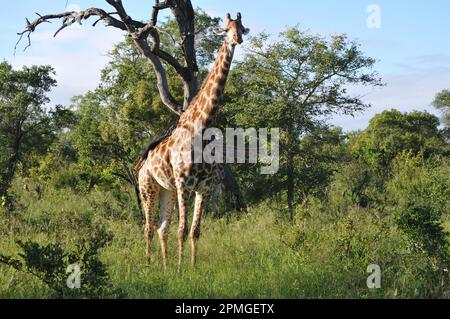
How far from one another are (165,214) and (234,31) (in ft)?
10.5

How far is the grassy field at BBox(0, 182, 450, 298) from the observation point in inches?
273

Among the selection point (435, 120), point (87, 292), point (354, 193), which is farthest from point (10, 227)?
point (435, 120)

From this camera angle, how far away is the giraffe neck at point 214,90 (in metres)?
8.64

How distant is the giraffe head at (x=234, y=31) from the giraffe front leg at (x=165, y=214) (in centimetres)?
281

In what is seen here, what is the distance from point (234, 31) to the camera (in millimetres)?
8266

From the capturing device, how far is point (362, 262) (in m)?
7.95

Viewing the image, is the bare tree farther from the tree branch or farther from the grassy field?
the grassy field

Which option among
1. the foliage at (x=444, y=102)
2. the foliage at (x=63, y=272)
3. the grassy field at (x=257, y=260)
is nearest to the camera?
the foliage at (x=63, y=272)

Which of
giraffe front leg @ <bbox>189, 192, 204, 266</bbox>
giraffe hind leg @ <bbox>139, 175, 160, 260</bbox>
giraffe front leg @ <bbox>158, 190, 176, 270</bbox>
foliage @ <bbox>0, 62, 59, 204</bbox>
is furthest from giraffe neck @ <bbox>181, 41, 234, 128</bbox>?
foliage @ <bbox>0, 62, 59, 204</bbox>

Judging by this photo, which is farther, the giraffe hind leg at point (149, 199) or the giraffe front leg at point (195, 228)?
the giraffe hind leg at point (149, 199)

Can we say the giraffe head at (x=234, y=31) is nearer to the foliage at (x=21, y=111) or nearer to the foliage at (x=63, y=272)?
the foliage at (x=63, y=272)

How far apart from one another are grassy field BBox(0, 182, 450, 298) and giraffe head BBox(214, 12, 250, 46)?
290 centimetres

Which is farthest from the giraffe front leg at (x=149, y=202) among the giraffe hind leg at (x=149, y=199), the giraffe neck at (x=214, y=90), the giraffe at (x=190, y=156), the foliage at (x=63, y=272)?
the foliage at (x=63, y=272)

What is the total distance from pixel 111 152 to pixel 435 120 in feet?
86.1
